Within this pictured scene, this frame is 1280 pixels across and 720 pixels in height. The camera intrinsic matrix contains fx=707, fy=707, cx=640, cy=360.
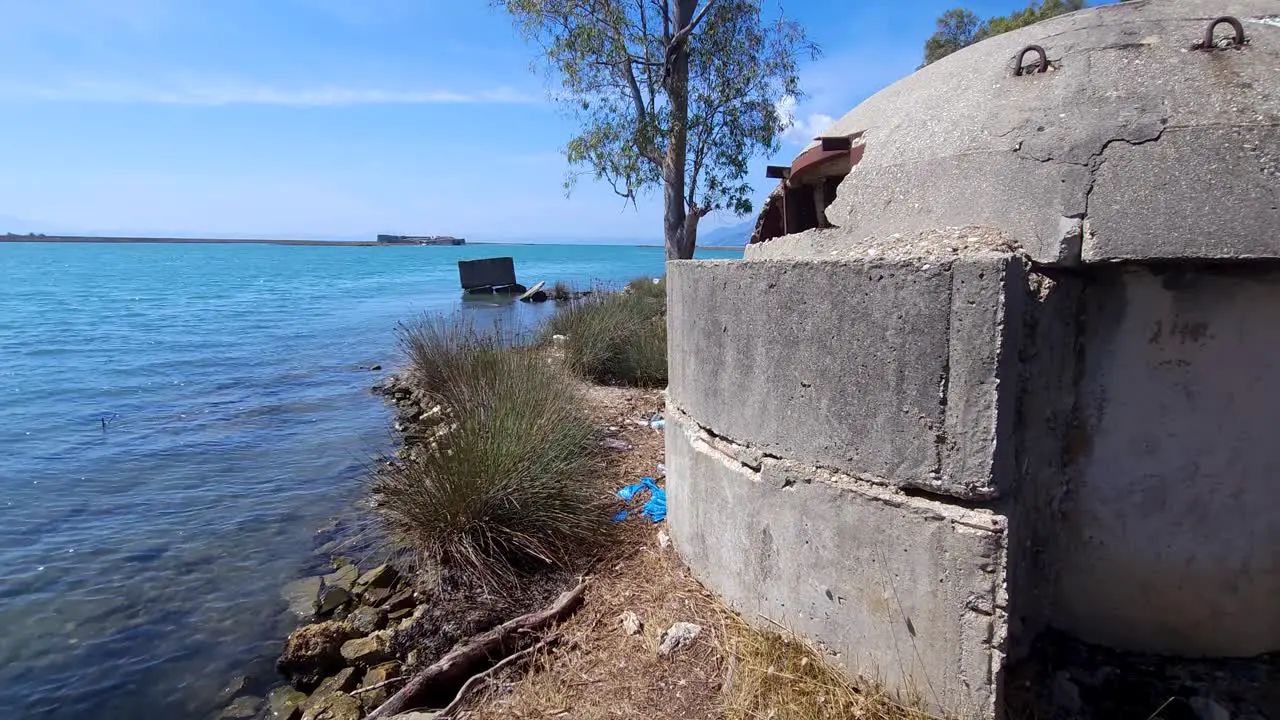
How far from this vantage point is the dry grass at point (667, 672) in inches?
102

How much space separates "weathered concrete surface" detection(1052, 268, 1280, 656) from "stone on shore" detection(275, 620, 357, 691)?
380 centimetres

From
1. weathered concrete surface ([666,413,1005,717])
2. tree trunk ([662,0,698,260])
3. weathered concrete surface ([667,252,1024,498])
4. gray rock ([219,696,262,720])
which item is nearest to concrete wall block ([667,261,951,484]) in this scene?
weathered concrete surface ([667,252,1024,498])

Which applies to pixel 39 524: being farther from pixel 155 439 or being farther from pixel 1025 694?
pixel 1025 694

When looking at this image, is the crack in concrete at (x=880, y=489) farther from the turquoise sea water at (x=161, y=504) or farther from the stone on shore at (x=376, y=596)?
the turquoise sea water at (x=161, y=504)

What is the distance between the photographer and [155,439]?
9.27 meters

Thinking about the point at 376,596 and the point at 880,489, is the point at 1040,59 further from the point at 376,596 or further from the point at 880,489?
the point at 376,596

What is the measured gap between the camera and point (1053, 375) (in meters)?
2.39

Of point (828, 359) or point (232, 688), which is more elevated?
point (828, 359)

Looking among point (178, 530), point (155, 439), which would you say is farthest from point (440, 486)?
point (155, 439)

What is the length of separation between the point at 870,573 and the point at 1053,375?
0.92 metres

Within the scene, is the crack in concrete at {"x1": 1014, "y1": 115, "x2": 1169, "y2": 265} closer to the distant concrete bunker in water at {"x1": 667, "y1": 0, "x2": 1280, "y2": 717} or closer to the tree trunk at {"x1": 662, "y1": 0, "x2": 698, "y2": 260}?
the distant concrete bunker in water at {"x1": 667, "y1": 0, "x2": 1280, "y2": 717}

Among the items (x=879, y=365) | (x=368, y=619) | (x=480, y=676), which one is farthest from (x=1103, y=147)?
(x=368, y=619)

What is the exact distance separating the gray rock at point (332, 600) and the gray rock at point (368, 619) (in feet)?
0.95

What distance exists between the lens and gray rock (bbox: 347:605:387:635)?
4324mm
